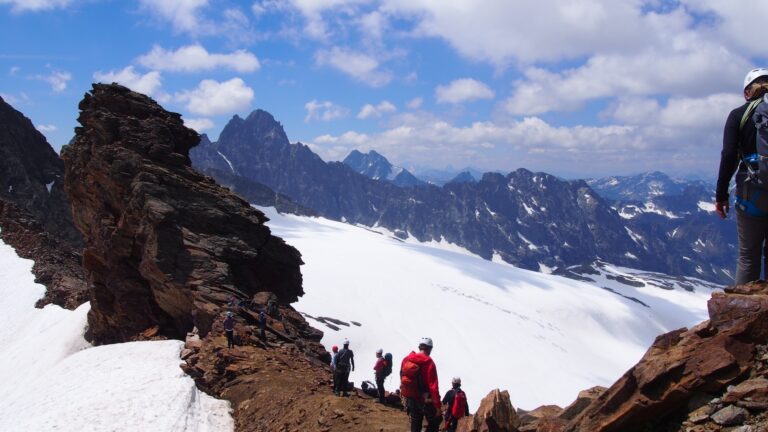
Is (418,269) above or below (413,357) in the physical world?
below

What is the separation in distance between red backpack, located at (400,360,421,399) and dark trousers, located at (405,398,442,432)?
224 mm

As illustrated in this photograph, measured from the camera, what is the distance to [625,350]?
122 metres

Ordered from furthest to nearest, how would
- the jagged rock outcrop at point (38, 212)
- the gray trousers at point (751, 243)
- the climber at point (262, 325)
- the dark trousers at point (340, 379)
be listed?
1. the jagged rock outcrop at point (38, 212)
2. the climber at point (262, 325)
3. the dark trousers at point (340, 379)
4. the gray trousers at point (751, 243)

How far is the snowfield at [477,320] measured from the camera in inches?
3059

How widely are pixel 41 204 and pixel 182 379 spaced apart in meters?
94.3

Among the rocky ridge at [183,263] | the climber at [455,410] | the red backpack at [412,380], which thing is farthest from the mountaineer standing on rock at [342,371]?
the red backpack at [412,380]

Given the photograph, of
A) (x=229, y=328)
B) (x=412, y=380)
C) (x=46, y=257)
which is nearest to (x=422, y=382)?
(x=412, y=380)

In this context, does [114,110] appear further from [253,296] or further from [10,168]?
[10,168]

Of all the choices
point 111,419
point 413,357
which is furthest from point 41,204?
point 413,357

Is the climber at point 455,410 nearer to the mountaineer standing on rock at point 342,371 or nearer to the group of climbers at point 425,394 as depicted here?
the group of climbers at point 425,394

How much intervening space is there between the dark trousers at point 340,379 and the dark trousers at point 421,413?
21.9ft

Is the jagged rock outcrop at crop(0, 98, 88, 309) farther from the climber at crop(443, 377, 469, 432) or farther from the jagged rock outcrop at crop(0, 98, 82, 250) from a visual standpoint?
the climber at crop(443, 377, 469, 432)

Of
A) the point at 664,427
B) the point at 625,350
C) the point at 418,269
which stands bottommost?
the point at 625,350

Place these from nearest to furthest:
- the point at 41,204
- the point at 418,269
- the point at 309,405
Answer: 1. the point at 309,405
2. the point at 41,204
3. the point at 418,269
